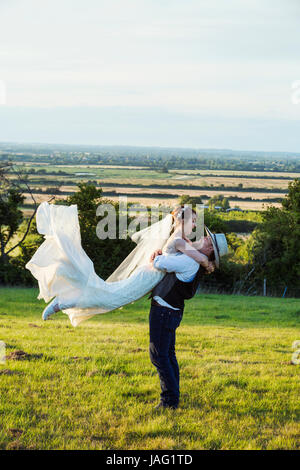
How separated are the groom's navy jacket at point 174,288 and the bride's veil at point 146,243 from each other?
17.1 inches

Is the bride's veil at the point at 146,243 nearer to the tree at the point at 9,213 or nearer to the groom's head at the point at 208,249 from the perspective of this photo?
the groom's head at the point at 208,249

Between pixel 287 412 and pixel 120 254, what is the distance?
2191 cm

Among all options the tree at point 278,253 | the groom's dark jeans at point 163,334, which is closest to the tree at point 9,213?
the tree at point 278,253

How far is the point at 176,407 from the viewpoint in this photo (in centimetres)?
637

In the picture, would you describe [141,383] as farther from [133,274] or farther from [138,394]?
[133,274]

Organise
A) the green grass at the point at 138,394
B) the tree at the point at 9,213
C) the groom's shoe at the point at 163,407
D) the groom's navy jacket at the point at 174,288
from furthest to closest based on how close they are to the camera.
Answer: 1. the tree at the point at 9,213
2. the groom's shoe at the point at 163,407
3. the groom's navy jacket at the point at 174,288
4. the green grass at the point at 138,394

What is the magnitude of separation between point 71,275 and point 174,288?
1326 mm

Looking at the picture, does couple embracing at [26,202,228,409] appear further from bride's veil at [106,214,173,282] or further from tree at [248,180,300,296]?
tree at [248,180,300,296]

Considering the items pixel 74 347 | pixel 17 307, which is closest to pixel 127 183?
pixel 17 307

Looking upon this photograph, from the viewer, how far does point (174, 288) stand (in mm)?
5844

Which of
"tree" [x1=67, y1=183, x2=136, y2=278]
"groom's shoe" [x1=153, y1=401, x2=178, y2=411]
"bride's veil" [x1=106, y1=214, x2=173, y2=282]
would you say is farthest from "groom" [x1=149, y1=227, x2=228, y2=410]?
"tree" [x1=67, y1=183, x2=136, y2=278]

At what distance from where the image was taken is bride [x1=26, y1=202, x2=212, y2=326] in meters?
5.72

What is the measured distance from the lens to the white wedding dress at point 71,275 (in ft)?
18.8
